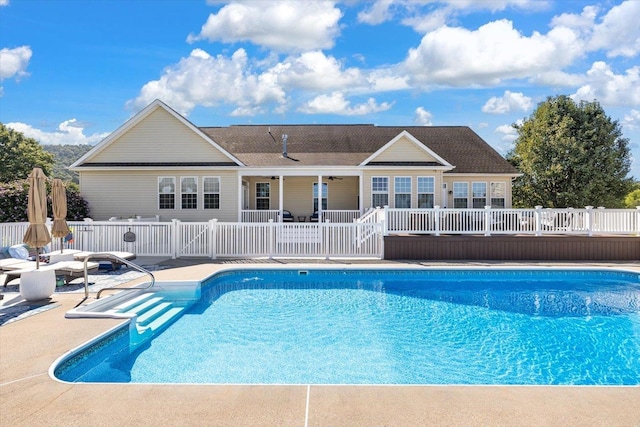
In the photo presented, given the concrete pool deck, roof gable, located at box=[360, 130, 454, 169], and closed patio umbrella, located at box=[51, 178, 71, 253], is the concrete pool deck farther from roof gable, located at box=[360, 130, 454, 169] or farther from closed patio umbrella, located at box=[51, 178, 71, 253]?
roof gable, located at box=[360, 130, 454, 169]

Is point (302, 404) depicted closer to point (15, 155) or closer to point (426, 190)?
point (426, 190)

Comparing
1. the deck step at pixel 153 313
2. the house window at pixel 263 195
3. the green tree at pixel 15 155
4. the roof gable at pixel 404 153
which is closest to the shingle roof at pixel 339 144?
the roof gable at pixel 404 153

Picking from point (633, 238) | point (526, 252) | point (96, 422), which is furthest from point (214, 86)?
point (96, 422)

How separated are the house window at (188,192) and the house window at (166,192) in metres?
0.38

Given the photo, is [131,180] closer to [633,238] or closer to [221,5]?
[221,5]

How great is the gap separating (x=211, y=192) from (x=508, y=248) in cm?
1311

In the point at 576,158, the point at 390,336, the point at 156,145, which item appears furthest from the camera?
the point at 576,158

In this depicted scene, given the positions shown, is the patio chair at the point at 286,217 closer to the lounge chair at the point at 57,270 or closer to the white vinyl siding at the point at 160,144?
the white vinyl siding at the point at 160,144

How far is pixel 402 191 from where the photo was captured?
20031mm

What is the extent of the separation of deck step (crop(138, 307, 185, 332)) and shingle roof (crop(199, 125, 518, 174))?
38.9 ft

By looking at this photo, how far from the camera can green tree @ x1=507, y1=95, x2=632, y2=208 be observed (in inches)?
Answer: 934

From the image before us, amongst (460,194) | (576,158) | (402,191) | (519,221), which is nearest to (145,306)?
(519,221)

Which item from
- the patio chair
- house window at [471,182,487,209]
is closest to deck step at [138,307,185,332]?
the patio chair

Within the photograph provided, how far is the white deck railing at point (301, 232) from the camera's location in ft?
49.3
